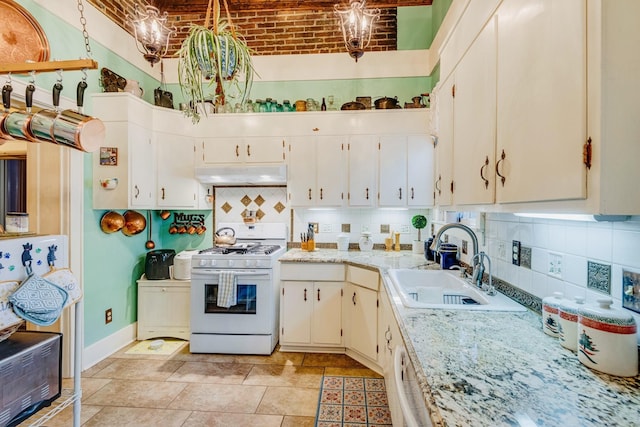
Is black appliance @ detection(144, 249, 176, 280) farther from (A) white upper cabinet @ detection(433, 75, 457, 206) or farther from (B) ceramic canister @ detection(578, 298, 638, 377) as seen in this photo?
(B) ceramic canister @ detection(578, 298, 638, 377)

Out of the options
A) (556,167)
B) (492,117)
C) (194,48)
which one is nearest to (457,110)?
(492,117)

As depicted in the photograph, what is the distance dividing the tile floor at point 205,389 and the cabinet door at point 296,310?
0.19 m

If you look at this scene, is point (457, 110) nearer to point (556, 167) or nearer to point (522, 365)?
point (556, 167)

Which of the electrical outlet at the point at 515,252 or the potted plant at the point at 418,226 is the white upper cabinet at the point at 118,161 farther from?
the electrical outlet at the point at 515,252

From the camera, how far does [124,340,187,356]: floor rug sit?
2.88 m

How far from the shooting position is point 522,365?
35.5 inches

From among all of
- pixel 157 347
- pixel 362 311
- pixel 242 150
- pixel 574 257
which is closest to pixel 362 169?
pixel 242 150

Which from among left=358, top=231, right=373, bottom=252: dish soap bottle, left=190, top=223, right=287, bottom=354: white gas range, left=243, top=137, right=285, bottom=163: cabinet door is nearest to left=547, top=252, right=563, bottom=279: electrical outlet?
left=358, top=231, right=373, bottom=252: dish soap bottle

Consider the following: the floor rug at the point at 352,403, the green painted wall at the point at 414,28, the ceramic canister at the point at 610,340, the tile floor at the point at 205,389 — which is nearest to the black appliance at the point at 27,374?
the tile floor at the point at 205,389

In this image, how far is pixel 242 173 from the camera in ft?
9.96

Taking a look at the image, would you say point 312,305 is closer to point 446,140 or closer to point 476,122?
point 446,140

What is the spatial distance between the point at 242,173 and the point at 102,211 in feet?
4.33

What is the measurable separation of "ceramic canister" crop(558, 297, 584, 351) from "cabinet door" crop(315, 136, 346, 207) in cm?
223

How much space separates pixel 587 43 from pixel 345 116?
8.18 ft
